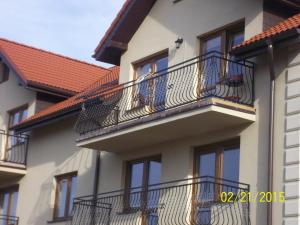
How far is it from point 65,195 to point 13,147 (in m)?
3.42

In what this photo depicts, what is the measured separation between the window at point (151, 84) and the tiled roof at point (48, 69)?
16.3ft

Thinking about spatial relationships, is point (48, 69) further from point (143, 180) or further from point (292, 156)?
point (292, 156)

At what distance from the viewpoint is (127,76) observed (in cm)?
1838

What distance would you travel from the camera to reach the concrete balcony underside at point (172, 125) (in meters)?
14.1

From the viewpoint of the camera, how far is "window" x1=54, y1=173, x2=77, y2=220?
1977 centimetres

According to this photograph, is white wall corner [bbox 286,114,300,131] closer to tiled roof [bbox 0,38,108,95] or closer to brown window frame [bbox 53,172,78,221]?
brown window frame [bbox 53,172,78,221]

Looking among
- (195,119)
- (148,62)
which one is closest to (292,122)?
(195,119)

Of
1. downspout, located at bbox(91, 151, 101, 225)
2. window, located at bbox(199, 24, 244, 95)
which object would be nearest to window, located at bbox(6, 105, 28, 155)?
downspout, located at bbox(91, 151, 101, 225)

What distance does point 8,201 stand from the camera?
886 inches

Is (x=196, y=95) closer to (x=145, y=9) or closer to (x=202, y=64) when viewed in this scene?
(x=202, y=64)

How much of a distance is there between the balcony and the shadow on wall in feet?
3.93

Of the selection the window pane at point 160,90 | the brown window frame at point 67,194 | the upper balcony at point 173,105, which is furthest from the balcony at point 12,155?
the window pane at point 160,90

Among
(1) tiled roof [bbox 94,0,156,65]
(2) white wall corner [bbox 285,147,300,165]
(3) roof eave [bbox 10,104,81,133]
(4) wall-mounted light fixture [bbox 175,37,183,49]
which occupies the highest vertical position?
(1) tiled roof [bbox 94,0,156,65]

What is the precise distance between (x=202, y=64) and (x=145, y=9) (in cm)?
318
